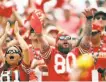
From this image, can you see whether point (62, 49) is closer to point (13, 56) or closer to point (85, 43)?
point (85, 43)

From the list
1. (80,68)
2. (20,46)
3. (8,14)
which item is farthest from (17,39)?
(80,68)

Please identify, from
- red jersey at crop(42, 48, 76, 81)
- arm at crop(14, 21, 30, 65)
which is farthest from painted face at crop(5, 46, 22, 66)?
red jersey at crop(42, 48, 76, 81)

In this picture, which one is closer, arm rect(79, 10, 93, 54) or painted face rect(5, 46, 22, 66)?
arm rect(79, 10, 93, 54)

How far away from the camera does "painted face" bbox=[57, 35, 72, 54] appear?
8.04 ft

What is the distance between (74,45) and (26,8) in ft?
1.83

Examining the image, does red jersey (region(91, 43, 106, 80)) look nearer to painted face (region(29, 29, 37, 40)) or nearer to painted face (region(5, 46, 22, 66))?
painted face (region(29, 29, 37, 40))

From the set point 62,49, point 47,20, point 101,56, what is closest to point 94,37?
point 101,56

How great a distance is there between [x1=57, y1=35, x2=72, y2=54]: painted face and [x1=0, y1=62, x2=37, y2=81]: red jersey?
35 cm

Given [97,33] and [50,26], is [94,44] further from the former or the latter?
[50,26]

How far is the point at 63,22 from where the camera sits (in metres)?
2.47

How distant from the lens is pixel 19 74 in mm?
2531

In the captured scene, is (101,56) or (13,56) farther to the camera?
(13,56)

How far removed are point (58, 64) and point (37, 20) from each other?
1.46ft

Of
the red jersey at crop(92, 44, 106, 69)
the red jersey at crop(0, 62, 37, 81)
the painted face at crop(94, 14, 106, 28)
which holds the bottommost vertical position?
the red jersey at crop(0, 62, 37, 81)
